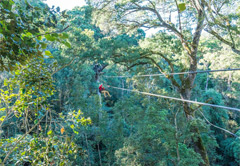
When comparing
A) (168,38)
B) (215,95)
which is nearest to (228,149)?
(215,95)

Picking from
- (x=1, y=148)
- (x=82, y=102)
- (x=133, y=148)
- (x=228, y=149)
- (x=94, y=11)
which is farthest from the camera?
A: (x=228, y=149)

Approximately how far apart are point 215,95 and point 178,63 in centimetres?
1063

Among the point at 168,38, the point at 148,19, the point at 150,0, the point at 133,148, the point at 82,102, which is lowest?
the point at 133,148

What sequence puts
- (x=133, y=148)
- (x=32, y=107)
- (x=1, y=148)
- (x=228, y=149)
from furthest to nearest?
(x=228, y=149), (x=133, y=148), (x=1, y=148), (x=32, y=107)

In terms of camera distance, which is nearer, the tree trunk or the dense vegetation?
the dense vegetation

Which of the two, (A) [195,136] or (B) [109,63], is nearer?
(A) [195,136]

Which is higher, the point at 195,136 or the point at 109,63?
the point at 109,63

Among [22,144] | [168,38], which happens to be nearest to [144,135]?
[168,38]

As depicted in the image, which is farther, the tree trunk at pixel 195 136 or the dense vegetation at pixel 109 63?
the tree trunk at pixel 195 136

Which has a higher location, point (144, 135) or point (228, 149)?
point (144, 135)

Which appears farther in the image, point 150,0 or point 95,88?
point 95,88

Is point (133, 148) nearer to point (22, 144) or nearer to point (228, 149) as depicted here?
point (22, 144)

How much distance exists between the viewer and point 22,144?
1619 mm

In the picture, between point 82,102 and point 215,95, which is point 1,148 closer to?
point 82,102
